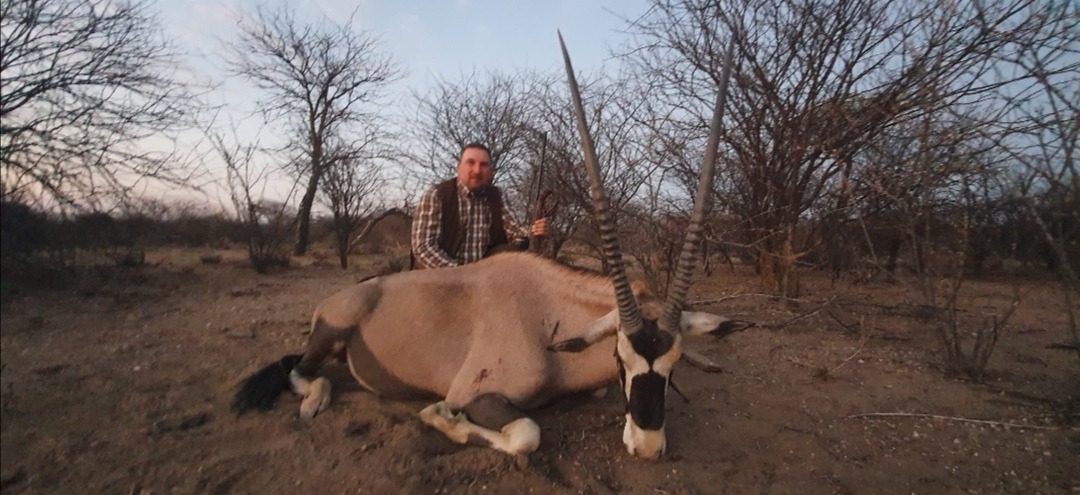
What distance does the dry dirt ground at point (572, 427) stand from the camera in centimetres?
299

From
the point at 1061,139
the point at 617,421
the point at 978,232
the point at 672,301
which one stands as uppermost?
the point at 1061,139

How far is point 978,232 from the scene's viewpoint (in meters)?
5.48

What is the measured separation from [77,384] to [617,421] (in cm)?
382

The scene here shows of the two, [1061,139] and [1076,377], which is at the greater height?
[1061,139]

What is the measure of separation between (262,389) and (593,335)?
2.36 meters

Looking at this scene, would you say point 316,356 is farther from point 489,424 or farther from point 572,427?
point 572,427

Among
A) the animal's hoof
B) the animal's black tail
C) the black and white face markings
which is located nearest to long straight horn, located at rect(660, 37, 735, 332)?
the black and white face markings

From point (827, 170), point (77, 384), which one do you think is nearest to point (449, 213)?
point (77, 384)

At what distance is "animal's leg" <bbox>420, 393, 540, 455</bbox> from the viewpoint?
3264 mm

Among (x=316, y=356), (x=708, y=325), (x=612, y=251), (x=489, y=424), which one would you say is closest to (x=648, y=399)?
(x=708, y=325)

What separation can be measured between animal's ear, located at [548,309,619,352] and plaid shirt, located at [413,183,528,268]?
1610 mm

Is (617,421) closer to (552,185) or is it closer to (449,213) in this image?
(449,213)

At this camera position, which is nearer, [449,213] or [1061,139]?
[1061,139]

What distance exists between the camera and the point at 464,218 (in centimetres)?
539
